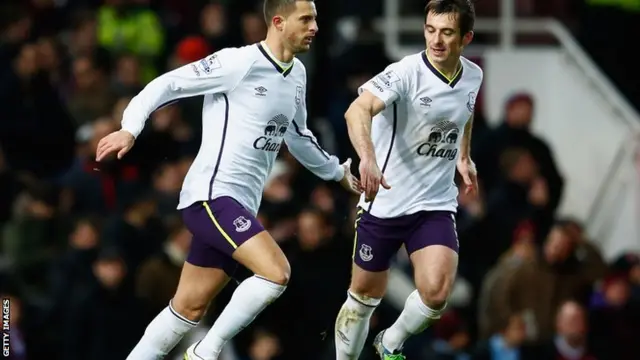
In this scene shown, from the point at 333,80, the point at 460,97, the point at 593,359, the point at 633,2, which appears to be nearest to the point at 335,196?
the point at 333,80

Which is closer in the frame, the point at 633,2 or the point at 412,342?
the point at 412,342

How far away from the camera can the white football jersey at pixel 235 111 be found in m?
11.4

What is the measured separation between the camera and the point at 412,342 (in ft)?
54.3

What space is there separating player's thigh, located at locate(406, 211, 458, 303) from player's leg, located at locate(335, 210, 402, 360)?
0.63 ft

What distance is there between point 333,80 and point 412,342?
382 centimetres

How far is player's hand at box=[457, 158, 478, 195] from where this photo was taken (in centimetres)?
1220

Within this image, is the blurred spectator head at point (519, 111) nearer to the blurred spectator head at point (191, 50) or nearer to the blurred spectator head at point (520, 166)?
the blurred spectator head at point (520, 166)

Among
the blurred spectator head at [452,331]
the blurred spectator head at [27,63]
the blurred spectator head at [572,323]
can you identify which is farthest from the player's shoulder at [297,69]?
the blurred spectator head at [27,63]

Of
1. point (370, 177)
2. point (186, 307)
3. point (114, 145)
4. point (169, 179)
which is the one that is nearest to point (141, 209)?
point (169, 179)

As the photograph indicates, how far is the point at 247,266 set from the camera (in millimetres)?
11375

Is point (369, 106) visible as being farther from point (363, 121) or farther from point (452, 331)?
point (452, 331)

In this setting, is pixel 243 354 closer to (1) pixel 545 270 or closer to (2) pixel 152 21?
→ (1) pixel 545 270

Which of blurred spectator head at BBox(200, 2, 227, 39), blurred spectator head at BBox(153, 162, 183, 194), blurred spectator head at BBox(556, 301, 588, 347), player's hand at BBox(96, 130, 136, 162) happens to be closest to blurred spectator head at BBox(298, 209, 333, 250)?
blurred spectator head at BBox(153, 162, 183, 194)

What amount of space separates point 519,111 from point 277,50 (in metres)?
6.73
